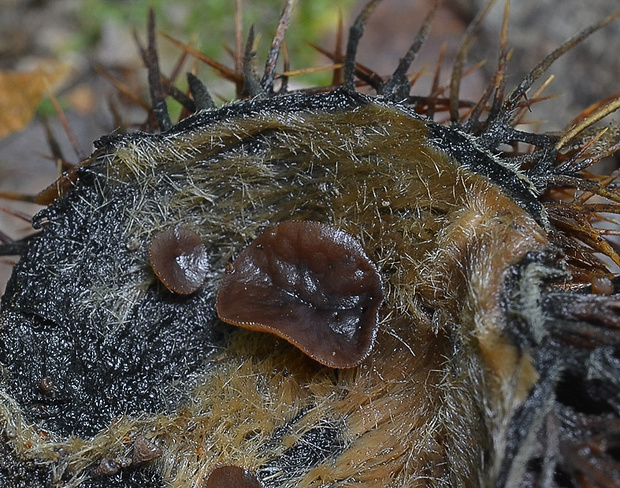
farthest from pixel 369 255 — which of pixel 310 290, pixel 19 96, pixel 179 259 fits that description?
pixel 19 96

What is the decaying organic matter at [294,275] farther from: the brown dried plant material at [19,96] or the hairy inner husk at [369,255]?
the brown dried plant material at [19,96]

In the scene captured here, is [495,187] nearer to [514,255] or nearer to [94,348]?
[514,255]

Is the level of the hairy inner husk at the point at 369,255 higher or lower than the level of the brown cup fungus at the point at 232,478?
higher

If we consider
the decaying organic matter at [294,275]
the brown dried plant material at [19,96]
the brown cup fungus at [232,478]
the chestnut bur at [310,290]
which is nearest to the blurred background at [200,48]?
the brown dried plant material at [19,96]

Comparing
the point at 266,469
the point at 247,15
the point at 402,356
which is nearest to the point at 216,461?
the point at 266,469

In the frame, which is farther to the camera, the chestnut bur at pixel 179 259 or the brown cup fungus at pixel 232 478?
the chestnut bur at pixel 179 259

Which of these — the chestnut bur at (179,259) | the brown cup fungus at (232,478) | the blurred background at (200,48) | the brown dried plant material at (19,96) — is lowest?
the brown cup fungus at (232,478)

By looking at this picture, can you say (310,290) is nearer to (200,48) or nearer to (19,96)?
(200,48)
